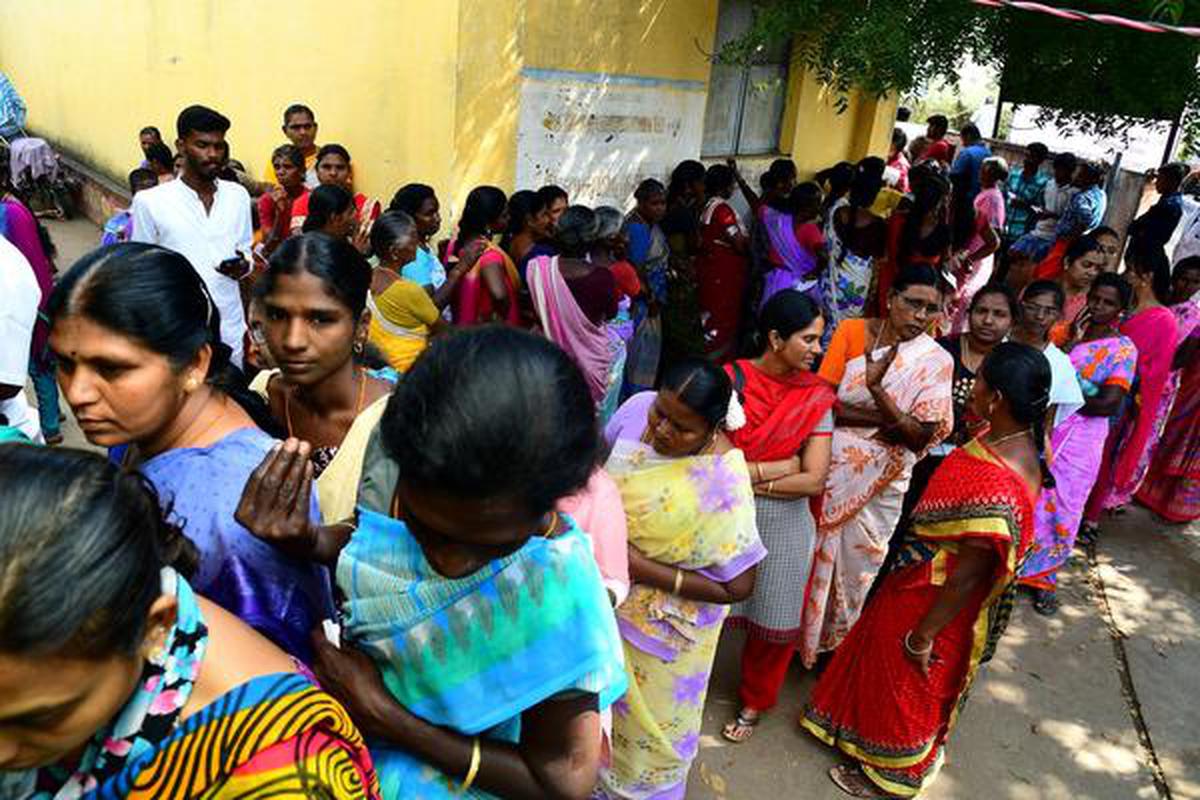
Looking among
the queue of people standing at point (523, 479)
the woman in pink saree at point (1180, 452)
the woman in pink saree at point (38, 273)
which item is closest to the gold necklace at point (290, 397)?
the queue of people standing at point (523, 479)

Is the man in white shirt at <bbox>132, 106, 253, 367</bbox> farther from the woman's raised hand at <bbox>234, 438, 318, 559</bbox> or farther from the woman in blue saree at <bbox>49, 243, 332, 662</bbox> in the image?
the woman's raised hand at <bbox>234, 438, 318, 559</bbox>

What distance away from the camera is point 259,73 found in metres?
6.52

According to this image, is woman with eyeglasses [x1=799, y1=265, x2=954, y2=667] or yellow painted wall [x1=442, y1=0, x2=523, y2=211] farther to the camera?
yellow painted wall [x1=442, y1=0, x2=523, y2=211]

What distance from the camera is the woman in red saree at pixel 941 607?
2420 millimetres

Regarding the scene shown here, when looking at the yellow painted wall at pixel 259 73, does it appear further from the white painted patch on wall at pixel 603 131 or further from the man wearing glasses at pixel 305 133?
the white painted patch on wall at pixel 603 131

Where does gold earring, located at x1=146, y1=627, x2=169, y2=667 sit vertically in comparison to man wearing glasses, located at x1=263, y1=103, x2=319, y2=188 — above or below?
below

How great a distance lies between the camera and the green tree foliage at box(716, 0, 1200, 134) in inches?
169

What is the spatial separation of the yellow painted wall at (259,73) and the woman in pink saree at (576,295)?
122cm

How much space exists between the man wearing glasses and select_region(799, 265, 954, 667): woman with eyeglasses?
3.97m

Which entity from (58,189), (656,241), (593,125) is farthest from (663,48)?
(58,189)

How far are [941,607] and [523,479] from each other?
1974mm

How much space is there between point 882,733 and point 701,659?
889 millimetres

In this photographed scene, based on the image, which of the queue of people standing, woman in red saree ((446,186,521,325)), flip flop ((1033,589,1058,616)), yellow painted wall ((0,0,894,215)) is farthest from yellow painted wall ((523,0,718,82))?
flip flop ((1033,589,1058,616))

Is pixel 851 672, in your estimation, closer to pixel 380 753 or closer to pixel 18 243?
pixel 380 753
